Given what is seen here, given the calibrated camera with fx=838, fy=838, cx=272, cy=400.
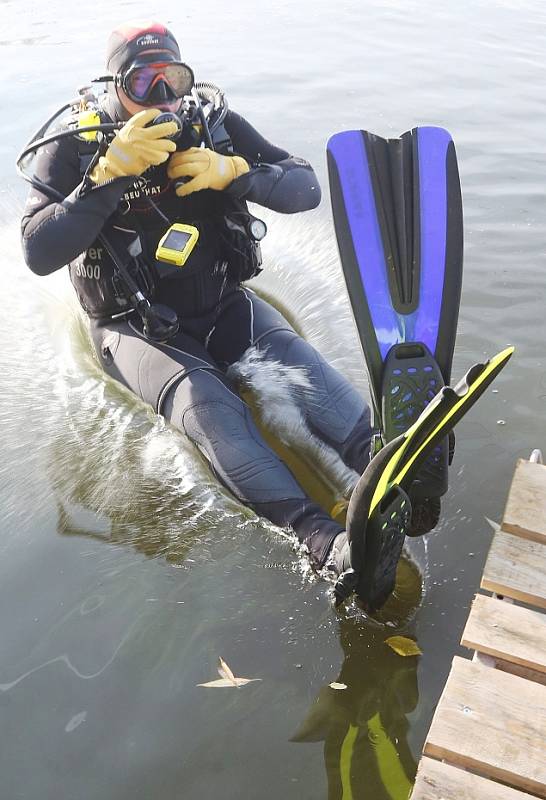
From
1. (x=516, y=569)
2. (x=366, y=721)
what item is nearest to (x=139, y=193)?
(x=516, y=569)

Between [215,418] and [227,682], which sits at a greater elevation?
[215,418]

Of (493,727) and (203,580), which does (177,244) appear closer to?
(203,580)

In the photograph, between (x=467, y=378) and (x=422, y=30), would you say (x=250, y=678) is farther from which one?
(x=422, y=30)

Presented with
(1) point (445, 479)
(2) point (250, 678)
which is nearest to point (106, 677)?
(2) point (250, 678)

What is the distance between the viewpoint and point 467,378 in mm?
1908

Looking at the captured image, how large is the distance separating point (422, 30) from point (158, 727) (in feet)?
26.1

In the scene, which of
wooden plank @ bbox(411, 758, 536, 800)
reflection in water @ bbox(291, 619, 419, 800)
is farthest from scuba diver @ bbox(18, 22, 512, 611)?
wooden plank @ bbox(411, 758, 536, 800)

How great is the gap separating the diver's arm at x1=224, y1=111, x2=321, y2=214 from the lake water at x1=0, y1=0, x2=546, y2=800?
67 centimetres

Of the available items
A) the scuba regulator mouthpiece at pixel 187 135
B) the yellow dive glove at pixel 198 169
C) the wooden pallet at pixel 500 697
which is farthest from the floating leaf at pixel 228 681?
the scuba regulator mouthpiece at pixel 187 135

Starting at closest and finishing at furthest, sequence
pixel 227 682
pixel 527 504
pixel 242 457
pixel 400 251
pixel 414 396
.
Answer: pixel 227 682 < pixel 527 504 < pixel 414 396 < pixel 242 457 < pixel 400 251

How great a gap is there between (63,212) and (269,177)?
71 cm

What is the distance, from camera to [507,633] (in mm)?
1895

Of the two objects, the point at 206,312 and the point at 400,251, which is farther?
the point at 206,312

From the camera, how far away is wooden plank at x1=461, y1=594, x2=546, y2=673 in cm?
183
